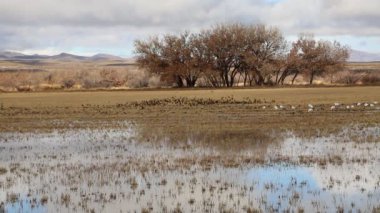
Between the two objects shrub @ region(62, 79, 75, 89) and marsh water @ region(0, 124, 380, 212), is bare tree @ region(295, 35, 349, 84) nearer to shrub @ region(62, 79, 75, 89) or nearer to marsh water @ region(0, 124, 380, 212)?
shrub @ region(62, 79, 75, 89)

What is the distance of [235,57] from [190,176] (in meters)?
63.4

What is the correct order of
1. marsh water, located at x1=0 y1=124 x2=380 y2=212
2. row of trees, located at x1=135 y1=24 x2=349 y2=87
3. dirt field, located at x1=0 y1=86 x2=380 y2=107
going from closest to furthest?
marsh water, located at x1=0 y1=124 x2=380 y2=212 < dirt field, located at x1=0 y1=86 x2=380 y2=107 < row of trees, located at x1=135 y1=24 x2=349 y2=87

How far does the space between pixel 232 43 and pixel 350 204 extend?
66149 mm

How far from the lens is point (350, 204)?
1067 cm

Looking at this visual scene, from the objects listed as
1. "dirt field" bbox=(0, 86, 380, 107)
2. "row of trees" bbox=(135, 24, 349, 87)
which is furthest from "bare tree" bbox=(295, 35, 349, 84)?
"dirt field" bbox=(0, 86, 380, 107)

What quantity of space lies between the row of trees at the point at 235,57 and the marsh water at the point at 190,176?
5440 cm

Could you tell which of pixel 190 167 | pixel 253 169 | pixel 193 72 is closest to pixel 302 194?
pixel 253 169

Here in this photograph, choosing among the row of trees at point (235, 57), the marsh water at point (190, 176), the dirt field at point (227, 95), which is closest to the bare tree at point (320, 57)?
the row of trees at point (235, 57)

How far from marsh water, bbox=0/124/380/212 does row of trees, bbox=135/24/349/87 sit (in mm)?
54401

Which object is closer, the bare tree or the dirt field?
the dirt field

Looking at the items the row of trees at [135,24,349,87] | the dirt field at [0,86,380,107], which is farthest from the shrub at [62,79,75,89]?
the dirt field at [0,86,380,107]

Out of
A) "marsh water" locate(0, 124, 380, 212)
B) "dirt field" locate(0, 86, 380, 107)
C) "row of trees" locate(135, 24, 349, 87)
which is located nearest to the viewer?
"marsh water" locate(0, 124, 380, 212)

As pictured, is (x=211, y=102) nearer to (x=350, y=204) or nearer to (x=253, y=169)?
(x=253, y=169)

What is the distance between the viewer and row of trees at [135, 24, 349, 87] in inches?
2982
